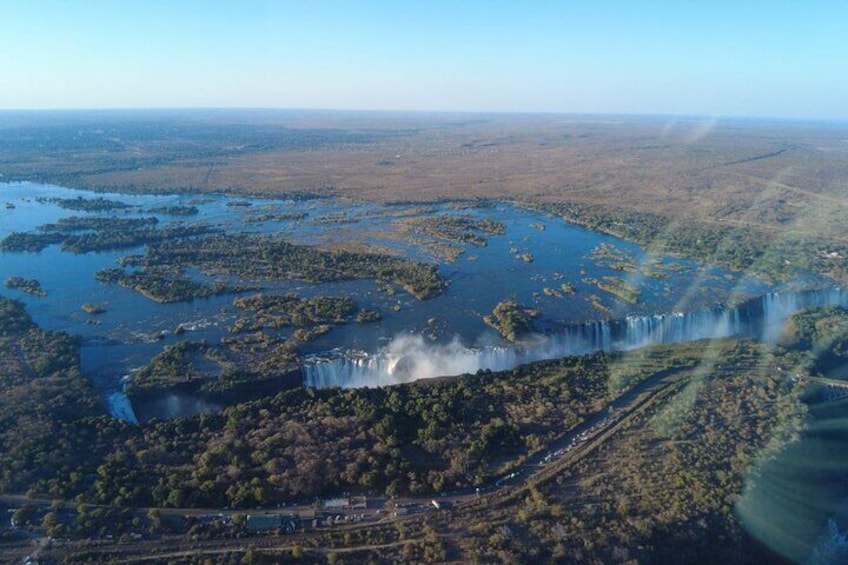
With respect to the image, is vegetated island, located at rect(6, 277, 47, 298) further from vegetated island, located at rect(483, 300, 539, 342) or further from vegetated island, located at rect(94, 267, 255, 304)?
vegetated island, located at rect(483, 300, 539, 342)

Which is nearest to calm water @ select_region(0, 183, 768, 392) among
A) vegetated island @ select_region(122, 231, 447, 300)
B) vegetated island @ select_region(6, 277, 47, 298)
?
vegetated island @ select_region(6, 277, 47, 298)

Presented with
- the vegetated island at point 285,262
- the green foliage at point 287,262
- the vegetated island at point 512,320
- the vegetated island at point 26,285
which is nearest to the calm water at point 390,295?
the vegetated island at point 26,285

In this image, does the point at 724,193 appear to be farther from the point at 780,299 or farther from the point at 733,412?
the point at 733,412

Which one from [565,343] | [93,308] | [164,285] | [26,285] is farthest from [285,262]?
[565,343]

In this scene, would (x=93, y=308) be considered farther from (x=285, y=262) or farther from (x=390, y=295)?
(x=390, y=295)

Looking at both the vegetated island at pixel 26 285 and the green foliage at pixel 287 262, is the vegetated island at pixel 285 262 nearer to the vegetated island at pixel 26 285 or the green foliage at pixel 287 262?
the green foliage at pixel 287 262
